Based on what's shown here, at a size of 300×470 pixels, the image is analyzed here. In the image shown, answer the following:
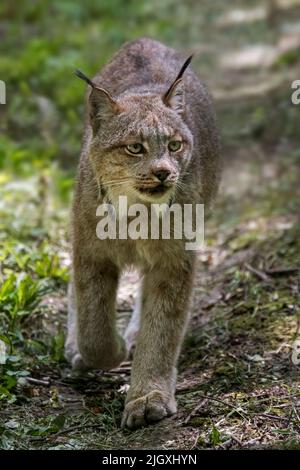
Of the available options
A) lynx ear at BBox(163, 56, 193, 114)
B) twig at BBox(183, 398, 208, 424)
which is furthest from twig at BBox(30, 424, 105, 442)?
lynx ear at BBox(163, 56, 193, 114)

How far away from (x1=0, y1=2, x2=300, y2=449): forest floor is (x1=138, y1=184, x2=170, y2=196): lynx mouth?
123 cm

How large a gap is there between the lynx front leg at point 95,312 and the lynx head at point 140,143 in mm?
565

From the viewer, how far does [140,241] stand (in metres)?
5.44

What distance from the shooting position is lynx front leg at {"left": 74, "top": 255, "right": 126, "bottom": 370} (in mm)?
5676

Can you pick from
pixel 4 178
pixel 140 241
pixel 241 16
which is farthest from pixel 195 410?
pixel 241 16

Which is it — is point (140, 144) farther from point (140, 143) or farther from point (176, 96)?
point (176, 96)

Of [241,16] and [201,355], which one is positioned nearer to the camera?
[201,355]

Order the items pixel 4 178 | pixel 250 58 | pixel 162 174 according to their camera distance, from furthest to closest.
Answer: pixel 250 58
pixel 4 178
pixel 162 174

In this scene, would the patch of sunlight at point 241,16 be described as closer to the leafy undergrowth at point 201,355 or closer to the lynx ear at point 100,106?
the leafy undergrowth at point 201,355

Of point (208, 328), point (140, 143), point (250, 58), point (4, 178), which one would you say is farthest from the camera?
point (250, 58)

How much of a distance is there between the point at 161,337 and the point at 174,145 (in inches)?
45.1

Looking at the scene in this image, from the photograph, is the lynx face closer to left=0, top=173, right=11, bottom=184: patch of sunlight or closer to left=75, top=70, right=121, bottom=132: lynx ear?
left=75, top=70, right=121, bottom=132: lynx ear

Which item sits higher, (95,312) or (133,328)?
(95,312)

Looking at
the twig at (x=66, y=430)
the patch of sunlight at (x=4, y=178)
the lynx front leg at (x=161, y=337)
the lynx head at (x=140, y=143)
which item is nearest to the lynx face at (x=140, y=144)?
the lynx head at (x=140, y=143)
